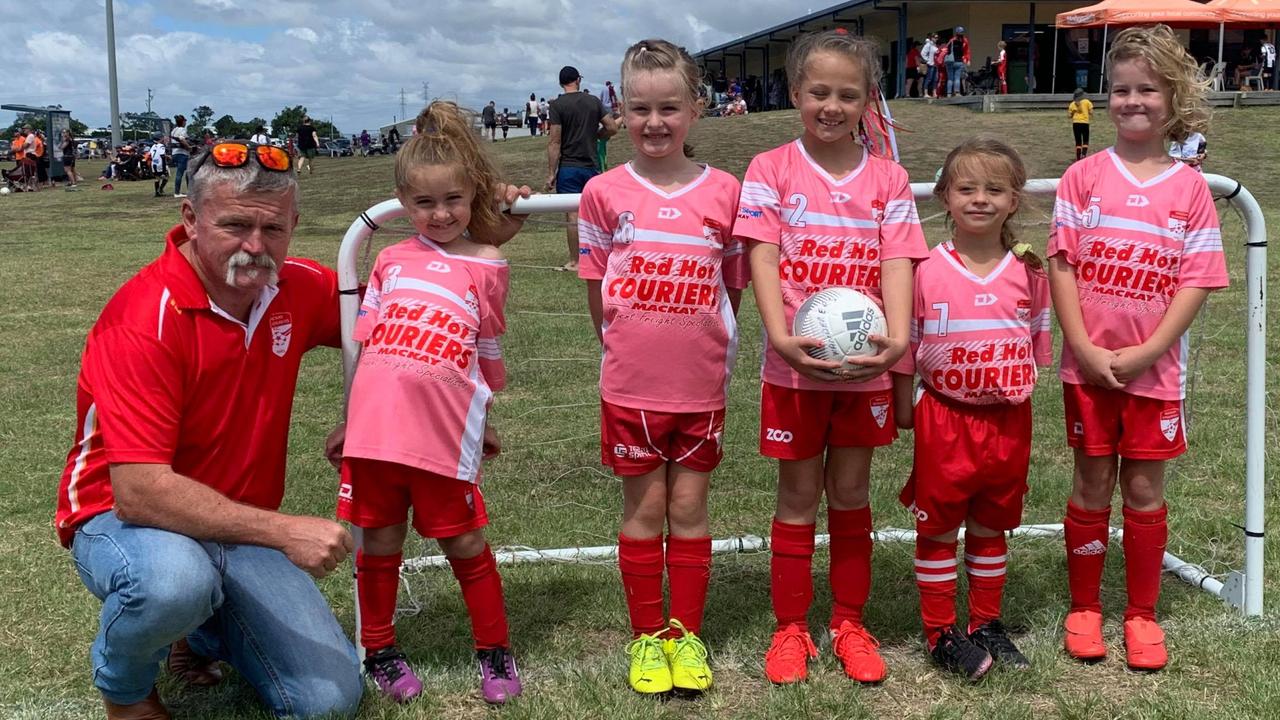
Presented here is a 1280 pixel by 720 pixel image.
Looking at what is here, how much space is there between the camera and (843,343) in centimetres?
292

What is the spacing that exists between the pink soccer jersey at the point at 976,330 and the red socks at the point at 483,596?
139cm

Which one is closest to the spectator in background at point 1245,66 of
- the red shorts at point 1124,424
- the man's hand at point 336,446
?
the red shorts at point 1124,424

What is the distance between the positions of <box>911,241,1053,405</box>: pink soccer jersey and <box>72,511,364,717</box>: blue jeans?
6.14ft

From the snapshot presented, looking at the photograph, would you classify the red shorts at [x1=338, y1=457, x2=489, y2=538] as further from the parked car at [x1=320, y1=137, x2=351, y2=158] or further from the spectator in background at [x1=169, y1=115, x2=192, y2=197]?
the parked car at [x1=320, y1=137, x2=351, y2=158]

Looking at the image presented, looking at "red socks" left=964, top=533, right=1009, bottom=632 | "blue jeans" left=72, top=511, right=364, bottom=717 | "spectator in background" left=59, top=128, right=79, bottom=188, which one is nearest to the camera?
"blue jeans" left=72, top=511, right=364, bottom=717

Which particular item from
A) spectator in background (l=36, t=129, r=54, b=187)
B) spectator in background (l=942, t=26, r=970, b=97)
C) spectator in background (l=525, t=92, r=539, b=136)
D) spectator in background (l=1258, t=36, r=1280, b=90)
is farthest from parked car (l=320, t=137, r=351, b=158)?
spectator in background (l=1258, t=36, r=1280, b=90)

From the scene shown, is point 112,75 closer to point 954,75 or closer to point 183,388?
point 954,75

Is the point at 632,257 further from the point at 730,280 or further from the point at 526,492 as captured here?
the point at 526,492

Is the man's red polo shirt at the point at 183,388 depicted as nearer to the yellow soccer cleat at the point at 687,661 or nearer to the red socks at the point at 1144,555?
the yellow soccer cleat at the point at 687,661

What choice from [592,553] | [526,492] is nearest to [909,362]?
[592,553]

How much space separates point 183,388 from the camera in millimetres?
2889

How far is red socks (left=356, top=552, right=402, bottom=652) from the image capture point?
316cm

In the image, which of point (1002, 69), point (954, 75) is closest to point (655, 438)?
point (954, 75)

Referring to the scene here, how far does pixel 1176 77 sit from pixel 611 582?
2468 mm
